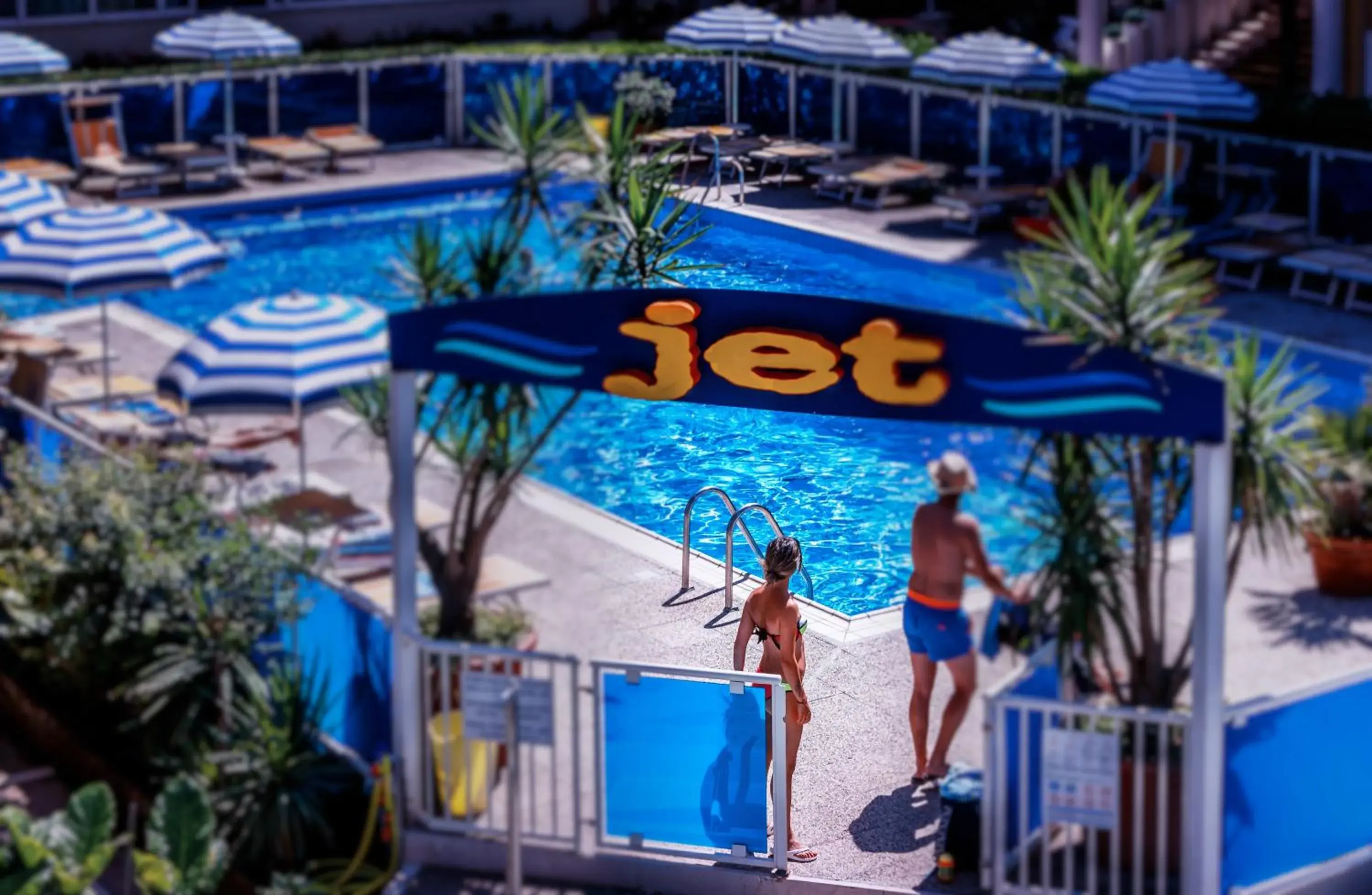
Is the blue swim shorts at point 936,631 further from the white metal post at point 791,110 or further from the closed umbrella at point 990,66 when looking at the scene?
the closed umbrella at point 990,66

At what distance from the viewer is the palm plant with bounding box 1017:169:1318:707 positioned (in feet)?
13.8

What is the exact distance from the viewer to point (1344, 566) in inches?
401

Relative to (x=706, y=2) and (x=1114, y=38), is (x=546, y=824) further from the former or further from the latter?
(x=1114, y=38)

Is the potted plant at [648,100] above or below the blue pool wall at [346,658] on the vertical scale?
above

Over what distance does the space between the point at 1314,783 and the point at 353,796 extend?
4.33 metres

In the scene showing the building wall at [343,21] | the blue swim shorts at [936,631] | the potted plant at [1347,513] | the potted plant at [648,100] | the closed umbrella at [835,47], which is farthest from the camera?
the building wall at [343,21]

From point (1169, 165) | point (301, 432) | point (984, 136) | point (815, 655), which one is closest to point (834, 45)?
point (815, 655)

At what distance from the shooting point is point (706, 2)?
13547 mm

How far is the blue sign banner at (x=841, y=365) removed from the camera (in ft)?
11.1

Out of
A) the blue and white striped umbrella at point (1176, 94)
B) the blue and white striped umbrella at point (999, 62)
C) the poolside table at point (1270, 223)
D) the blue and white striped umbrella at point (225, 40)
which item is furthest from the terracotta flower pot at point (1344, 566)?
the blue and white striped umbrella at point (225, 40)

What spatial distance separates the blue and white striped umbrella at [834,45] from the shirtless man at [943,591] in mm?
1361

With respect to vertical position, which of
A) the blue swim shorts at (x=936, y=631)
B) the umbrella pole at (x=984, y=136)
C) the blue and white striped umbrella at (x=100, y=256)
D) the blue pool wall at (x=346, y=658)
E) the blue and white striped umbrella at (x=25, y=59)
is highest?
the blue and white striped umbrella at (x=25, y=59)

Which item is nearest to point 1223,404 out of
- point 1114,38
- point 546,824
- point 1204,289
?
point 1204,289

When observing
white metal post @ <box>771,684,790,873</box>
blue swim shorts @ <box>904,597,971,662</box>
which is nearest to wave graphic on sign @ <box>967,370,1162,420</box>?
blue swim shorts @ <box>904,597,971,662</box>
